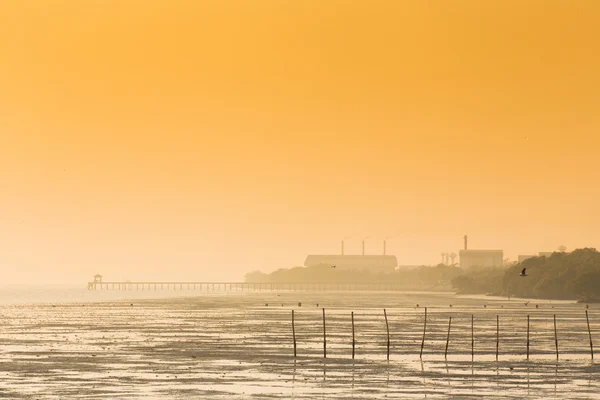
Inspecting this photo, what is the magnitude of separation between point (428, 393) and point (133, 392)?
1440 cm

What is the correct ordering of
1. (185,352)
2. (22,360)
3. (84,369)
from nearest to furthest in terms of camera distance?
(84,369), (22,360), (185,352)

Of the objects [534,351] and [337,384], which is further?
[534,351]

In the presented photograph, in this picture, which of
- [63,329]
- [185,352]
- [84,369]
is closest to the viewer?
[84,369]

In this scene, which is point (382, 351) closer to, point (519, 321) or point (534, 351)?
point (534, 351)

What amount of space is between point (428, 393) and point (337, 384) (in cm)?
584

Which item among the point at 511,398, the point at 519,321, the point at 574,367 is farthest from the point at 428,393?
the point at 519,321

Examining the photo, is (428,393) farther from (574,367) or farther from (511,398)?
(574,367)

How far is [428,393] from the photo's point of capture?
56156 millimetres

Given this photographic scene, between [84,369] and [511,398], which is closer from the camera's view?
[511,398]

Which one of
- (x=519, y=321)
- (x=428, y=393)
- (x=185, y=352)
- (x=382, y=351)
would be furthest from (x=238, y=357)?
(x=519, y=321)

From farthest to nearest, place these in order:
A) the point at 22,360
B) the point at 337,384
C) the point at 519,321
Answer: the point at 519,321, the point at 22,360, the point at 337,384

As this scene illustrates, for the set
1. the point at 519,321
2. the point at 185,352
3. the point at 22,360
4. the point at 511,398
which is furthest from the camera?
the point at 519,321

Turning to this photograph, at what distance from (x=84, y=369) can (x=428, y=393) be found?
21749 millimetres

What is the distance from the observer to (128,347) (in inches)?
3334
